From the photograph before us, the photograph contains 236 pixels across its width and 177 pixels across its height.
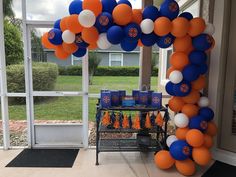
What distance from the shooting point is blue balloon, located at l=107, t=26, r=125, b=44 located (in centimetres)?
224

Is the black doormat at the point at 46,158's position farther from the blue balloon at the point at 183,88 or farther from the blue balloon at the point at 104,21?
the blue balloon at the point at 104,21

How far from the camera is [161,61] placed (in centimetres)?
377

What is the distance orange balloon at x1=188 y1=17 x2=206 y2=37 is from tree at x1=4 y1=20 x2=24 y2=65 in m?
2.55

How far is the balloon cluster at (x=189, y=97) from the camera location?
238cm

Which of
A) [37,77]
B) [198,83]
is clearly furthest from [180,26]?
[37,77]

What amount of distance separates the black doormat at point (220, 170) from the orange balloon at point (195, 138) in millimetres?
499

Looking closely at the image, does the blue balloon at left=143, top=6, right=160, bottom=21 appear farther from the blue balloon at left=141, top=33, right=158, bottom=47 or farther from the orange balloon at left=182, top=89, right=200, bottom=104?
the orange balloon at left=182, top=89, right=200, bottom=104

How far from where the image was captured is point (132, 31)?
2.27 m

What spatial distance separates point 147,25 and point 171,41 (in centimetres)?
37

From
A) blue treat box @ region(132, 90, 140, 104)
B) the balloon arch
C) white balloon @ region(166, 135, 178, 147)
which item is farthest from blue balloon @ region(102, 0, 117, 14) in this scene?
white balloon @ region(166, 135, 178, 147)

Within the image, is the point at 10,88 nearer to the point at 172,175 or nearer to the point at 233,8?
the point at 172,175

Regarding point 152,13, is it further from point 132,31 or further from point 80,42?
point 80,42

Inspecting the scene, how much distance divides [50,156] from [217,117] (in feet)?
8.44

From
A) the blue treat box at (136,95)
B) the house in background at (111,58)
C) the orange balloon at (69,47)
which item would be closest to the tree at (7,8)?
the house in background at (111,58)
